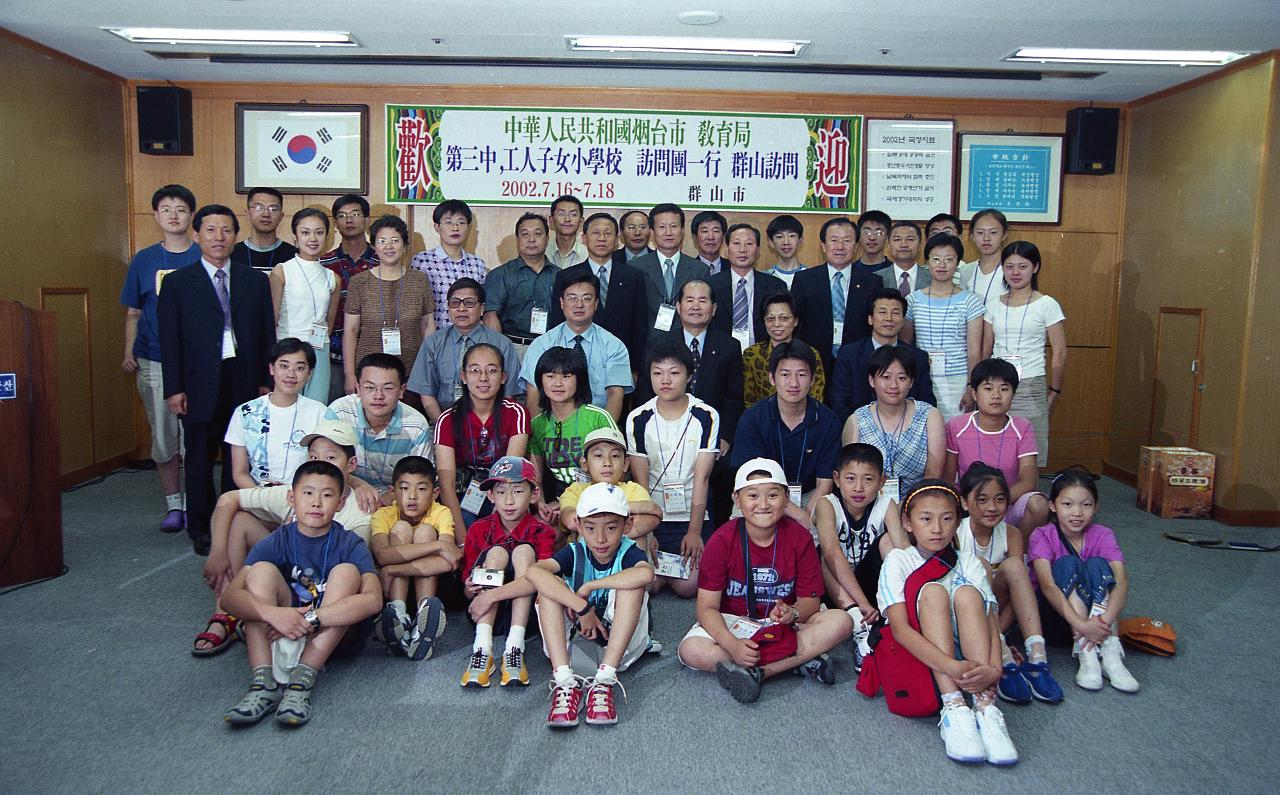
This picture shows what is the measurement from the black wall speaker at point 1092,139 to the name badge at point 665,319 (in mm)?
3551

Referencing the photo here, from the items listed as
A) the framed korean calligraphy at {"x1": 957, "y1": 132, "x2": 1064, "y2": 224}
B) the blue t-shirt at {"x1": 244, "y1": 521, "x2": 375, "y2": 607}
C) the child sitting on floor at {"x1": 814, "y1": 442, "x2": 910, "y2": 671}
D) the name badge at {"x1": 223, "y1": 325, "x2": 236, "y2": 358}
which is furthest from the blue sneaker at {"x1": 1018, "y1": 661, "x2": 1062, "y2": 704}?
the framed korean calligraphy at {"x1": 957, "y1": 132, "x2": 1064, "y2": 224}

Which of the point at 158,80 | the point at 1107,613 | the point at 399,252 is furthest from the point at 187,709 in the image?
the point at 158,80

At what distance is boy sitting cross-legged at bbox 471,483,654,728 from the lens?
286 cm

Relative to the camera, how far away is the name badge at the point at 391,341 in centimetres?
453

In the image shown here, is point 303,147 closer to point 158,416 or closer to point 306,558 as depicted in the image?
point 158,416

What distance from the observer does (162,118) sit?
607 centimetres

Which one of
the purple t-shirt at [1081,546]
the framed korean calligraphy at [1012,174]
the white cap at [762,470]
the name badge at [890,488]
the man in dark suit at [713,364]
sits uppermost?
the framed korean calligraphy at [1012,174]

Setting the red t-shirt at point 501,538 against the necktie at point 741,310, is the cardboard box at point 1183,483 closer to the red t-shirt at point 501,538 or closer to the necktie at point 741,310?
the necktie at point 741,310

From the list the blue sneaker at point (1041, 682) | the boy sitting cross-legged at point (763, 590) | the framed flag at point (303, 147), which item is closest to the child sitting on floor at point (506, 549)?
the boy sitting cross-legged at point (763, 590)

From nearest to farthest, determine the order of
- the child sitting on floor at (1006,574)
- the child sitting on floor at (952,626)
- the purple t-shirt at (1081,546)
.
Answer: the child sitting on floor at (952,626) → the child sitting on floor at (1006,574) → the purple t-shirt at (1081,546)

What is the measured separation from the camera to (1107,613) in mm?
3121

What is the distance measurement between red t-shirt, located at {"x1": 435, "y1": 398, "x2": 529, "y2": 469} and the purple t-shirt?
1993 mm

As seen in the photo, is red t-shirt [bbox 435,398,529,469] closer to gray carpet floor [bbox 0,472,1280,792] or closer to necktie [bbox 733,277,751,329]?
gray carpet floor [bbox 0,472,1280,792]

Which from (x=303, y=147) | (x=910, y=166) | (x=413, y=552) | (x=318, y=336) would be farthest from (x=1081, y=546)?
(x=303, y=147)
